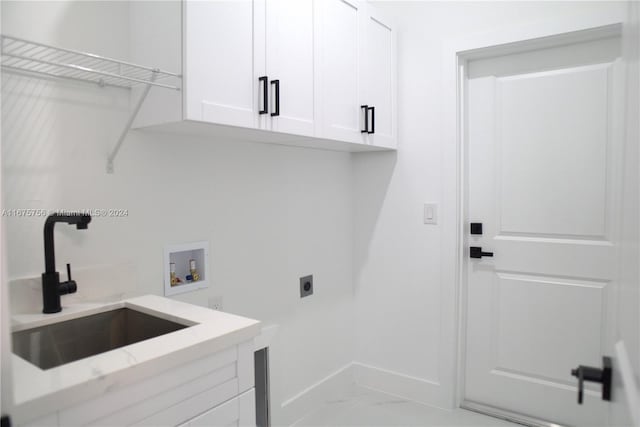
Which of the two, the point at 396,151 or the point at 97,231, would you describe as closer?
the point at 97,231

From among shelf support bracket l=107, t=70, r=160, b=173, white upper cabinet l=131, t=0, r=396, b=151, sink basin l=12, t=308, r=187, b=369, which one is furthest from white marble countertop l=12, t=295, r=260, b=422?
white upper cabinet l=131, t=0, r=396, b=151

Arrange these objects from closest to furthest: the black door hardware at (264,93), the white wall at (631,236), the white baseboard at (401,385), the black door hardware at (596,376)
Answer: the white wall at (631,236) < the black door hardware at (596,376) < the black door hardware at (264,93) < the white baseboard at (401,385)

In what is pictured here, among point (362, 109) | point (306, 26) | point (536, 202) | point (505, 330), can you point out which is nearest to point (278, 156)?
point (362, 109)

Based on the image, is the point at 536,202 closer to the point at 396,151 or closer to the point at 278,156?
the point at 396,151

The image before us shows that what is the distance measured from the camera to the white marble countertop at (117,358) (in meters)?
0.85

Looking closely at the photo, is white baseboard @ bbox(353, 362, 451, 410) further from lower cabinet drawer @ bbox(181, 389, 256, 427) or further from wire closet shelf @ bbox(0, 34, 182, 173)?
wire closet shelf @ bbox(0, 34, 182, 173)

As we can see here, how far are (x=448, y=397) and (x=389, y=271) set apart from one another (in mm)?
754

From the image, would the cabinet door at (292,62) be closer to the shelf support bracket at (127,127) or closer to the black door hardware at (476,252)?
the shelf support bracket at (127,127)

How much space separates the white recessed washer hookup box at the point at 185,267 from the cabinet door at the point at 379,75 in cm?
101

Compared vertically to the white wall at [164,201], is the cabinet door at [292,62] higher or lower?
higher

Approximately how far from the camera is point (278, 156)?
2225 mm

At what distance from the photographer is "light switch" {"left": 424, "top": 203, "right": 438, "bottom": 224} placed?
8.11ft

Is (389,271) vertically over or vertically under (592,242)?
under

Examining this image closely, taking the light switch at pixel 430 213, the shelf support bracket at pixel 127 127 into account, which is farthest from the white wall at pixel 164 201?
the light switch at pixel 430 213
